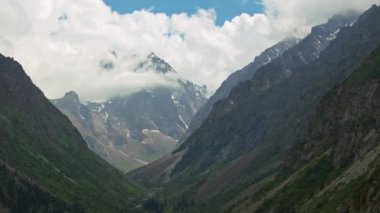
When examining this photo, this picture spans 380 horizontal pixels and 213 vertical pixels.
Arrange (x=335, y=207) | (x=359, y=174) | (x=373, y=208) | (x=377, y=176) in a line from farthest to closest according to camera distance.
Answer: (x=359, y=174) < (x=335, y=207) < (x=377, y=176) < (x=373, y=208)

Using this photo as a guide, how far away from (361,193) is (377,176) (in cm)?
563

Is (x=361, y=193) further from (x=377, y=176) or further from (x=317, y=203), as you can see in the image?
(x=317, y=203)

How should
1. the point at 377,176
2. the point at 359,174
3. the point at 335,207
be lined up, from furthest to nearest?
the point at 359,174 < the point at 335,207 < the point at 377,176

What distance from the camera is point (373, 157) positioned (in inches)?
7830

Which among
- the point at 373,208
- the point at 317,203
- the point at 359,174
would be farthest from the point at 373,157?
the point at 373,208

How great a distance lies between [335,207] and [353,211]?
78.1 ft

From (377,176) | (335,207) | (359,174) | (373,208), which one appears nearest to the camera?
(373,208)

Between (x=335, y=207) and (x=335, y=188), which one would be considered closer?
(x=335, y=207)

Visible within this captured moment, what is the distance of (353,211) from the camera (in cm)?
14975

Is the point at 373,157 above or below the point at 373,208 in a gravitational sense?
above

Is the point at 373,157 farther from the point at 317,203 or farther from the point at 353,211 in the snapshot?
the point at 353,211

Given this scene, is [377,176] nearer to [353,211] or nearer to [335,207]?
[353,211]

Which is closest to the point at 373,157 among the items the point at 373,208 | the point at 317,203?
the point at 317,203

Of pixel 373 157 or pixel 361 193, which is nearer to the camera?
pixel 361 193
